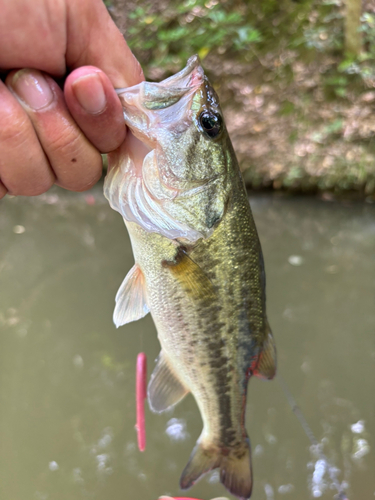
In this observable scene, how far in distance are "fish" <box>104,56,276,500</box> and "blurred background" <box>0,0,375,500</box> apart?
0.91m

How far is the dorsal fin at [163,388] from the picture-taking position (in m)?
1.15

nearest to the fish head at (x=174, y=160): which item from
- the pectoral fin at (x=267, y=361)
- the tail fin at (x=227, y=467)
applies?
the pectoral fin at (x=267, y=361)

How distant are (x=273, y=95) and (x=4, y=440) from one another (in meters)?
3.82

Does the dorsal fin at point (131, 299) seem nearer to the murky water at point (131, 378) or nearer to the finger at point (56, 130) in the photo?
the finger at point (56, 130)

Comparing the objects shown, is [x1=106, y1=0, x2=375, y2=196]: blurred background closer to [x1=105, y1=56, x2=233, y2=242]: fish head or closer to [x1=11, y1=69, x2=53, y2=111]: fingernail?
[x1=105, y1=56, x2=233, y2=242]: fish head

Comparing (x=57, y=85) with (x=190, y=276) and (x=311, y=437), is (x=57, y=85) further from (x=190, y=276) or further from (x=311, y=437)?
(x=311, y=437)

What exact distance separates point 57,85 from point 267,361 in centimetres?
101

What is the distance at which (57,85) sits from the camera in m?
0.71

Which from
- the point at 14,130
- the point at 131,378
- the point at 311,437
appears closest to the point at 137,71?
the point at 14,130

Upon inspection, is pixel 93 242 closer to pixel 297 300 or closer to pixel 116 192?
pixel 297 300

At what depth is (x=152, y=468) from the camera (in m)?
1.84

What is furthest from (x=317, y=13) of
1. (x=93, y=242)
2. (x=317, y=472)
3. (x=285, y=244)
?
(x=317, y=472)

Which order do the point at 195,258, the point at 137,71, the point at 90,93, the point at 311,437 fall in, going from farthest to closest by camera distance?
the point at 311,437, the point at 195,258, the point at 137,71, the point at 90,93

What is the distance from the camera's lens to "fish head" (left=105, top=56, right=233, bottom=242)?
0.79 metres
